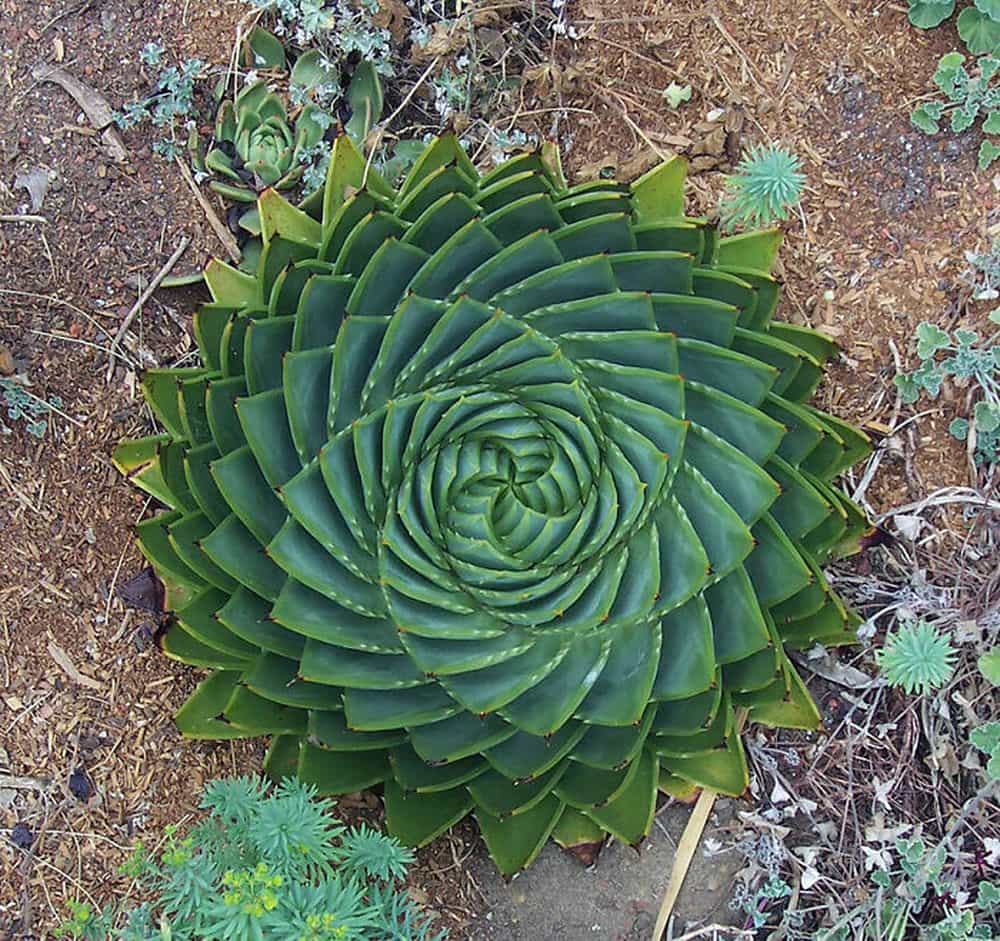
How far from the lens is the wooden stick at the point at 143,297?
9.23 ft

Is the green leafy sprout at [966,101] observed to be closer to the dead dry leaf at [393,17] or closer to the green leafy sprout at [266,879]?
the dead dry leaf at [393,17]

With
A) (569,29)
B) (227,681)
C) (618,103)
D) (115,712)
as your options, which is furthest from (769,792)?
(569,29)

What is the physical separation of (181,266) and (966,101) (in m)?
1.94

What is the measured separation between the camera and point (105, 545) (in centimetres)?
272

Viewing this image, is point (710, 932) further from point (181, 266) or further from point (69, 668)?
point (181, 266)

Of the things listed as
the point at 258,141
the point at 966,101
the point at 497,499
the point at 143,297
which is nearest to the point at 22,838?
the point at 143,297

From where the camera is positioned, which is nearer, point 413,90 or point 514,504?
point 514,504

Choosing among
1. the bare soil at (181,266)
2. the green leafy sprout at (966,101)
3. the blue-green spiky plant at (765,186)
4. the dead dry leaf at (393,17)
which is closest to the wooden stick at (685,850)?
the bare soil at (181,266)

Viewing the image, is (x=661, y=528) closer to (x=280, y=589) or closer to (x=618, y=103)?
(x=280, y=589)

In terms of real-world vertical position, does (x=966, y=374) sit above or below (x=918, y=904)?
above

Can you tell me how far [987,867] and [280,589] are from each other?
1721mm

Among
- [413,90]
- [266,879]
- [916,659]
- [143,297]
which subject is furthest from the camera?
[413,90]

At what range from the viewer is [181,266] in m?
2.89

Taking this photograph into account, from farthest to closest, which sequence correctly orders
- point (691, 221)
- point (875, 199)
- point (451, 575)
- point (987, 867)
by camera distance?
point (875, 199) < point (987, 867) < point (691, 221) < point (451, 575)
